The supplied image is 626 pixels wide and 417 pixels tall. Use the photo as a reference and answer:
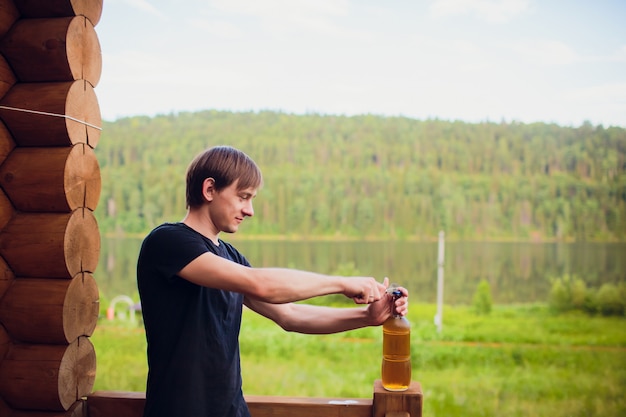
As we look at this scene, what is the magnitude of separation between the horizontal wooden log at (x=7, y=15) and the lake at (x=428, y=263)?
7.34m

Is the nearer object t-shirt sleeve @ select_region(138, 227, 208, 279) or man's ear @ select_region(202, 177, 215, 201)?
t-shirt sleeve @ select_region(138, 227, 208, 279)

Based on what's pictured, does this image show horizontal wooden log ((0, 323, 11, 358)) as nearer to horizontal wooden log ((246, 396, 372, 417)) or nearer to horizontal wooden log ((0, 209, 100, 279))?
horizontal wooden log ((0, 209, 100, 279))

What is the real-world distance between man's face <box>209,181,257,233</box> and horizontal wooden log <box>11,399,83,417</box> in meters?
0.76

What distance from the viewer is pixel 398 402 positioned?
1.58 meters

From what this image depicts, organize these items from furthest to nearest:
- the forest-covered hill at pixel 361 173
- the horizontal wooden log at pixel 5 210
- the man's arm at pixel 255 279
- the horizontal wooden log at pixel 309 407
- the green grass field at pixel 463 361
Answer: the forest-covered hill at pixel 361 173 → the green grass field at pixel 463 361 → the horizontal wooden log at pixel 5 210 → the horizontal wooden log at pixel 309 407 → the man's arm at pixel 255 279

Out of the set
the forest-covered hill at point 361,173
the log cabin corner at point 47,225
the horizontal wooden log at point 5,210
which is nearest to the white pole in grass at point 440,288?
the forest-covered hill at point 361,173

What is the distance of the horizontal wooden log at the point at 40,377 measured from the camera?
1.71m

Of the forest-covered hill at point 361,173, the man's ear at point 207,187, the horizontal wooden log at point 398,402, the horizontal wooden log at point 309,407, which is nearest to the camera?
the man's ear at point 207,187

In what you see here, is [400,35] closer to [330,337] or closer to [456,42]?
[456,42]

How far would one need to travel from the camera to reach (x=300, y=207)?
30.7 feet

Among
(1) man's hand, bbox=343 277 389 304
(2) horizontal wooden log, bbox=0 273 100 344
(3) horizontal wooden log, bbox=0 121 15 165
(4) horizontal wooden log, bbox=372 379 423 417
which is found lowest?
(4) horizontal wooden log, bbox=372 379 423 417

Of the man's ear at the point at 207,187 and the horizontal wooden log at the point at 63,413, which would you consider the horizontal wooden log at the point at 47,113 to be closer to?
the man's ear at the point at 207,187

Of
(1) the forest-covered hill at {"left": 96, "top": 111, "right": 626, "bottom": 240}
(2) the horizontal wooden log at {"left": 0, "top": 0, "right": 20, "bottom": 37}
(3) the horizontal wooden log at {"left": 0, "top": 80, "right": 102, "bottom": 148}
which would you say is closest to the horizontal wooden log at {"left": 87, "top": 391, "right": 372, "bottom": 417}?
(3) the horizontal wooden log at {"left": 0, "top": 80, "right": 102, "bottom": 148}

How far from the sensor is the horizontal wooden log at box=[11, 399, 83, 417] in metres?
1.72
